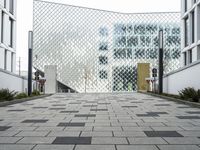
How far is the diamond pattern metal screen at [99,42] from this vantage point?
82.8m

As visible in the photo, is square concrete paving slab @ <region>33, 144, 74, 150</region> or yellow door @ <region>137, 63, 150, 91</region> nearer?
square concrete paving slab @ <region>33, 144, 74, 150</region>

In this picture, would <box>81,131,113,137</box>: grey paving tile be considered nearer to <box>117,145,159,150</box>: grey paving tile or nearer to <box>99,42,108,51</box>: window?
<box>117,145,159,150</box>: grey paving tile

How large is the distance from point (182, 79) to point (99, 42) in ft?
214

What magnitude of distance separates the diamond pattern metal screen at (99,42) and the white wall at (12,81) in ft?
177

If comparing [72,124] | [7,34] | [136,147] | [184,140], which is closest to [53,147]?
[136,147]

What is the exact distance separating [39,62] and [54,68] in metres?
46.9

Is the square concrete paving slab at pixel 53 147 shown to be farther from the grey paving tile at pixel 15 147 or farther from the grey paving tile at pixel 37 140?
the grey paving tile at pixel 37 140

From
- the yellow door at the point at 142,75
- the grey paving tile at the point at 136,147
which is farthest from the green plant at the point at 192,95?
the yellow door at the point at 142,75

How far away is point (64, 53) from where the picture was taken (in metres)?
84.4

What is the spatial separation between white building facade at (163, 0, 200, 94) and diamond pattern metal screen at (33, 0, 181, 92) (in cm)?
4403

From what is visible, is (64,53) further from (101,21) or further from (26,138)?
(26,138)

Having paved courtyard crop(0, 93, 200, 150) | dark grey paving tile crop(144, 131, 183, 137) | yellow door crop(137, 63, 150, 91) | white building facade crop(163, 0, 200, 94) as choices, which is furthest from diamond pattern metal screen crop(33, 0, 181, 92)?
dark grey paving tile crop(144, 131, 183, 137)

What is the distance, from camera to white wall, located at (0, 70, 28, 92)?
68.9 feet

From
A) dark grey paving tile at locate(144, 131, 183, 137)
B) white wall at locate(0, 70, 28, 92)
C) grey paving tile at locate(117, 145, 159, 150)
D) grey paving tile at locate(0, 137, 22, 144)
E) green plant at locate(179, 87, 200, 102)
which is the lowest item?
grey paving tile at locate(0, 137, 22, 144)
